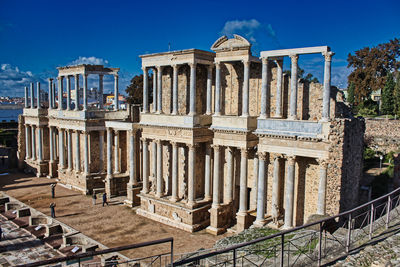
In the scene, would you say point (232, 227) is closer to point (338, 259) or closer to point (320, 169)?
point (320, 169)

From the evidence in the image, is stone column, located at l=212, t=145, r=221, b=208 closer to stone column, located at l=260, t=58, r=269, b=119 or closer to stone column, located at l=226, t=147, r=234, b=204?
stone column, located at l=226, t=147, r=234, b=204

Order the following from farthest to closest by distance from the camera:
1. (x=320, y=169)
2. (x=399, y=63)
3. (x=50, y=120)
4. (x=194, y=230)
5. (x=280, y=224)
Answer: (x=399, y=63)
(x=50, y=120)
(x=194, y=230)
(x=280, y=224)
(x=320, y=169)

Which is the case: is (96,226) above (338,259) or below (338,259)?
below

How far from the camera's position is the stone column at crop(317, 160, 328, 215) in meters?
15.8

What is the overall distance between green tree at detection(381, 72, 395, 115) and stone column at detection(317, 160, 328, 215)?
31.4m

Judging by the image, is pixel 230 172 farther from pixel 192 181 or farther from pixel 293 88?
pixel 293 88

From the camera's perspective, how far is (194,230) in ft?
68.1

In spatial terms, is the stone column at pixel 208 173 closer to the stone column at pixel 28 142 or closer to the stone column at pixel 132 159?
the stone column at pixel 132 159

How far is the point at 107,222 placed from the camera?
22.6 meters

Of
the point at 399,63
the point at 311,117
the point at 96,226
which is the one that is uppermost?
the point at 399,63

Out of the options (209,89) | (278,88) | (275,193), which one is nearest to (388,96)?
(209,89)

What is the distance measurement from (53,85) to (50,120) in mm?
3931

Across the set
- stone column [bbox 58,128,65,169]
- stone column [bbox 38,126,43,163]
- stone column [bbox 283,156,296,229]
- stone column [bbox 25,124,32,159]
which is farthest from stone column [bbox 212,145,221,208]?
stone column [bbox 25,124,32,159]

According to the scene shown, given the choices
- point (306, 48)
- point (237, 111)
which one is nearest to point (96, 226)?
point (237, 111)
